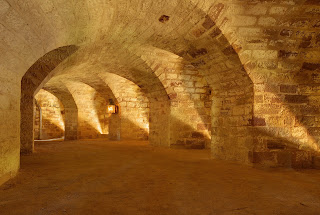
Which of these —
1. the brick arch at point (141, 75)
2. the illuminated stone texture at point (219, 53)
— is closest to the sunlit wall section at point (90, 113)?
the brick arch at point (141, 75)

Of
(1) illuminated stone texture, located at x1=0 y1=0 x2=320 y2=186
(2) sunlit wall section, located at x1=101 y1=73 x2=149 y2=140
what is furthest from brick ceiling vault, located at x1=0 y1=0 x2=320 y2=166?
(2) sunlit wall section, located at x1=101 y1=73 x2=149 y2=140

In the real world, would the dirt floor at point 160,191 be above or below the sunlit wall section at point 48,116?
below

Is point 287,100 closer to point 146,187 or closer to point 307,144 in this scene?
point 307,144

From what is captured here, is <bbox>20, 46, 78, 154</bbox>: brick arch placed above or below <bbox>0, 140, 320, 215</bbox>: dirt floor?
above

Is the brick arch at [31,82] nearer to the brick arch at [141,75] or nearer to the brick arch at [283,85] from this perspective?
the brick arch at [141,75]

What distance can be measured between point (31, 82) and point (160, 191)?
4.05 metres

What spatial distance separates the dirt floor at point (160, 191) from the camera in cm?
203

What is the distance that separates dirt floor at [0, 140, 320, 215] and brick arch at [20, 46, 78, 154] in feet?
6.37

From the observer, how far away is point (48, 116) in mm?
12195

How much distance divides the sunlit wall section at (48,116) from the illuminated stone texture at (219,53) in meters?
7.05

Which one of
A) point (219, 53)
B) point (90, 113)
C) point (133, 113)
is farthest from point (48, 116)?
point (219, 53)

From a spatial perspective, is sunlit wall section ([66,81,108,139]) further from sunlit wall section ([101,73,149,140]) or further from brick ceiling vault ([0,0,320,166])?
brick ceiling vault ([0,0,320,166])

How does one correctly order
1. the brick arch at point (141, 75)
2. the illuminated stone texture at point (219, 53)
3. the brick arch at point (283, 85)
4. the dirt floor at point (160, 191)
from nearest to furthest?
the dirt floor at point (160, 191) < the illuminated stone texture at point (219, 53) < the brick arch at point (283, 85) < the brick arch at point (141, 75)

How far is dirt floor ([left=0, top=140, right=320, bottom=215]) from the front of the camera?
2.03 metres
